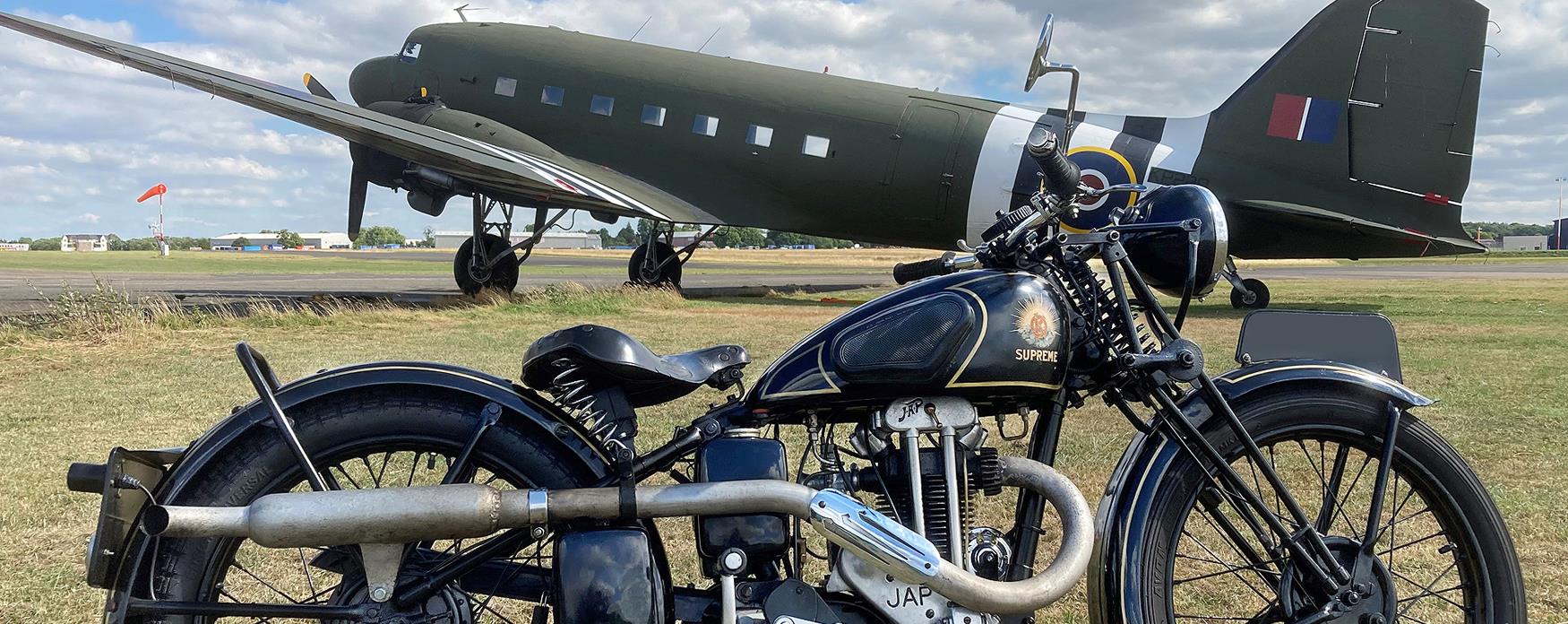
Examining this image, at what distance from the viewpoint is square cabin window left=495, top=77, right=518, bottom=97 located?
50.7 feet

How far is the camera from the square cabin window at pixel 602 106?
49.2ft

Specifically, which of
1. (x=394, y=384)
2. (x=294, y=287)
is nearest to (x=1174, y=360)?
(x=394, y=384)

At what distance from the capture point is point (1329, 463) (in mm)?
4664

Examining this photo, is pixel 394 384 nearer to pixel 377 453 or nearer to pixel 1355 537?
pixel 377 453

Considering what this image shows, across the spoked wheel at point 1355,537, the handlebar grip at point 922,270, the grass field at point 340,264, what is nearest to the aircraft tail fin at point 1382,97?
the spoked wheel at point 1355,537

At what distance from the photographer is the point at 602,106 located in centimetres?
1507

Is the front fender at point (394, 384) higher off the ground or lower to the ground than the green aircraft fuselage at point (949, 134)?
lower

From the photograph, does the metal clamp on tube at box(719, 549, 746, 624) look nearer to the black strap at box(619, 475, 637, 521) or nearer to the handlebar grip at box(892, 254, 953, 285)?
the black strap at box(619, 475, 637, 521)

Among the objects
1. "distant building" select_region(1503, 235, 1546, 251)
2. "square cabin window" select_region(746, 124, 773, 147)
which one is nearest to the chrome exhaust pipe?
"square cabin window" select_region(746, 124, 773, 147)

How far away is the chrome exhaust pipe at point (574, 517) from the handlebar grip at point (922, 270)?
784mm

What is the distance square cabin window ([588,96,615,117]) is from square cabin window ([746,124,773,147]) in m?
2.28

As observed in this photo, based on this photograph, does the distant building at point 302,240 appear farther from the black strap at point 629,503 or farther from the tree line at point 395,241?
the black strap at point 629,503

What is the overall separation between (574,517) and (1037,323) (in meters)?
1.12

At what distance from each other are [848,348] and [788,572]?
1.77 feet
